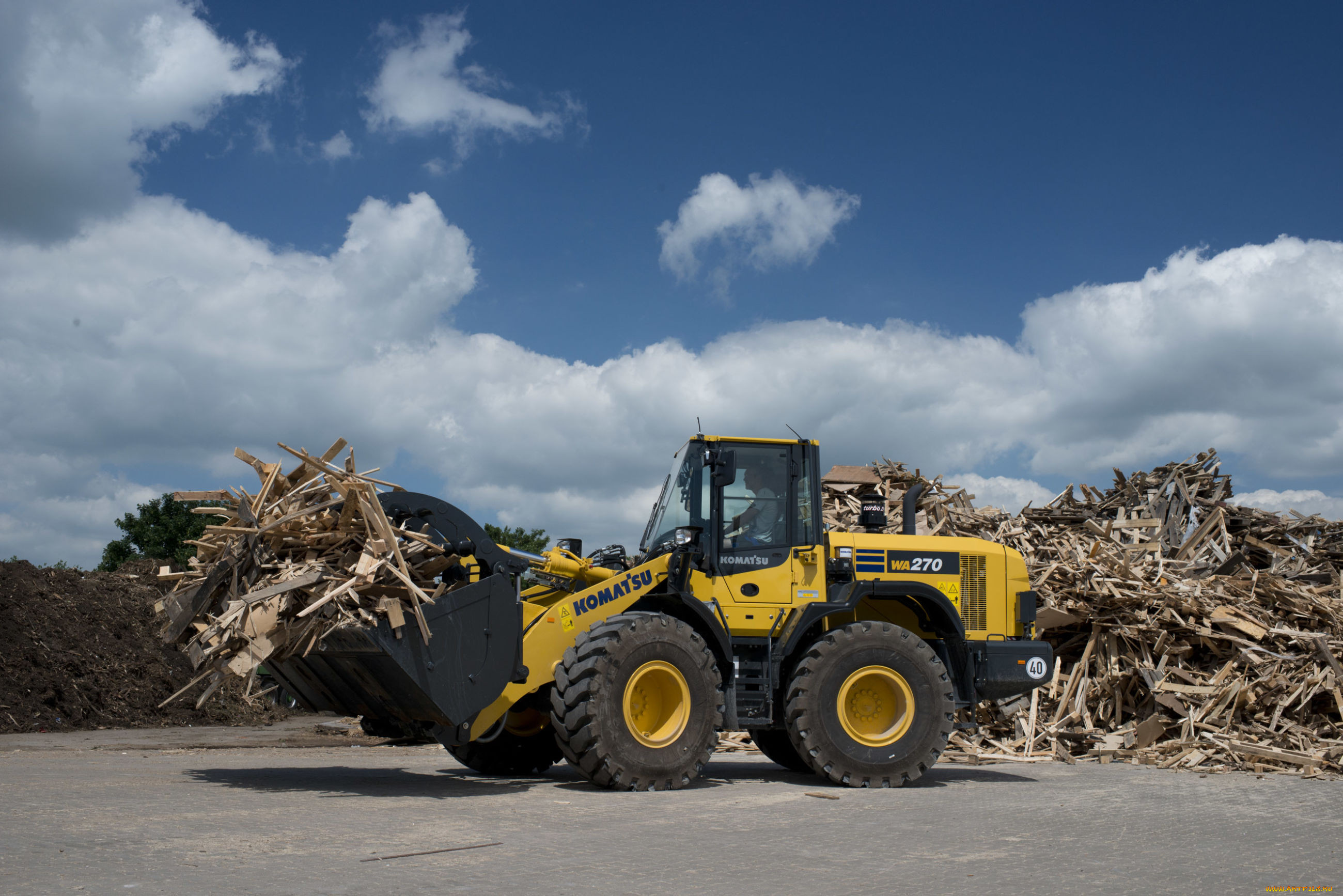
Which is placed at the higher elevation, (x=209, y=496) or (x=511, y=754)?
(x=209, y=496)

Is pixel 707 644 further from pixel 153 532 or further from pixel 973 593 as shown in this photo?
pixel 153 532

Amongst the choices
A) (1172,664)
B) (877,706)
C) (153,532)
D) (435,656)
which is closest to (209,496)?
(435,656)

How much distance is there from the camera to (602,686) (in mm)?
8680

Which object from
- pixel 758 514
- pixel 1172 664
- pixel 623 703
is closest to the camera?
pixel 623 703

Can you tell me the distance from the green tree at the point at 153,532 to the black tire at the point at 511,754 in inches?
1668

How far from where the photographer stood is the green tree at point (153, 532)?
49.4 meters

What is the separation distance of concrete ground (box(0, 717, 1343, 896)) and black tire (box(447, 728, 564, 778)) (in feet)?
0.88

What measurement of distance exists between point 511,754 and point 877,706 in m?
3.65

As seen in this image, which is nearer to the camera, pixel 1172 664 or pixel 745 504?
pixel 745 504

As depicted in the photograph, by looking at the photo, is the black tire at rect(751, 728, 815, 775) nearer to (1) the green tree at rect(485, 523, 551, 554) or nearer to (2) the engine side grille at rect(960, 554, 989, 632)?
(2) the engine side grille at rect(960, 554, 989, 632)

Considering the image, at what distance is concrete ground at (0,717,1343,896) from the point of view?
562 centimetres

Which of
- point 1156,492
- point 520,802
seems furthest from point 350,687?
point 1156,492

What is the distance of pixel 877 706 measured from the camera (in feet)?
33.2

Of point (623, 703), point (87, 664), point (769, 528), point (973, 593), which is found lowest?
point (87, 664)
